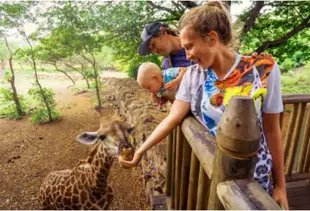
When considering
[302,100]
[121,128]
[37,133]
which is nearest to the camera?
[302,100]

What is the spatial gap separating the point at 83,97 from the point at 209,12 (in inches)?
403

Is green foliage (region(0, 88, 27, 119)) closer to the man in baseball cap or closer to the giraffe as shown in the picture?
the giraffe

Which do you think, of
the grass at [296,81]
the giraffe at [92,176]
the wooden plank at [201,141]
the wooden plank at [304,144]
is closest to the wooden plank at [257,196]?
the wooden plank at [201,141]

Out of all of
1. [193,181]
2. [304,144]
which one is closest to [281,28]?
[304,144]

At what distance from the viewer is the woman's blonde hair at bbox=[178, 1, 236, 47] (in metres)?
1.04

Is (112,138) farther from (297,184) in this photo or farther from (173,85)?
(297,184)

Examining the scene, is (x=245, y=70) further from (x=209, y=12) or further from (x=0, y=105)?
(x=0, y=105)

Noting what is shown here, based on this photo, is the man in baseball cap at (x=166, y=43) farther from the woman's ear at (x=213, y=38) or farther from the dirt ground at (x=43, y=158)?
the dirt ground at (x=43, y=158)

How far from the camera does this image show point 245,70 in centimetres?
106

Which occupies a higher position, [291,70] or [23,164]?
[291,70]

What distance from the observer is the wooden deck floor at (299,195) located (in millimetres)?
2193

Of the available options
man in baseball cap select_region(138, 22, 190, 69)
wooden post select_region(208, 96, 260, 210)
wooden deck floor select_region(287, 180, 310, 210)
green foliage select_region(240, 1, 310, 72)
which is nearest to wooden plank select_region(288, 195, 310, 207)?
wooden deck floor select_region(287, 180, 310, 210)

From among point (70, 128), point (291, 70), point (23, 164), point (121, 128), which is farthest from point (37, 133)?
point (291, 70)

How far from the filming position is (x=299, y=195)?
230 cm
